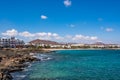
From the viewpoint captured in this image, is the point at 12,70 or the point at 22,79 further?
the point at 12,70

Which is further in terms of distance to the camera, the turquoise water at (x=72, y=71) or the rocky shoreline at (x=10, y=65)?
the turquoise water at (x=72, y=71)

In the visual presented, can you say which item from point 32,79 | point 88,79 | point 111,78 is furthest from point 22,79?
point 111,78

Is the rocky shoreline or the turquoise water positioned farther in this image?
the turquoise water

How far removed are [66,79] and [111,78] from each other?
7279 millimetres

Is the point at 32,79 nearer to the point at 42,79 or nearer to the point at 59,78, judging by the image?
the point at 42,79

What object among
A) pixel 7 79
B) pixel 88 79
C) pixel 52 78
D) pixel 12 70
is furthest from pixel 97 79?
pixel 12 70

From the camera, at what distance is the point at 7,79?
109 feet

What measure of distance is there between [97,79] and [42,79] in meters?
8.50

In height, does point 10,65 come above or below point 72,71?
above

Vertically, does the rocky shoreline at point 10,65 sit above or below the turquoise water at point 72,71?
above

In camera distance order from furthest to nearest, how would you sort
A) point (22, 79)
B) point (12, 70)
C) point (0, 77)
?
point (12, 70) → point (22, 79) → point (0, 77)

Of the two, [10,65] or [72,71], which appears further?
[10,65]

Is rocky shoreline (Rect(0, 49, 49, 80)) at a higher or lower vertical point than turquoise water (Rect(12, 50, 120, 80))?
higher

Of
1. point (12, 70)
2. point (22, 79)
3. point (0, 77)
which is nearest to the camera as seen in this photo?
point (0, 77)
